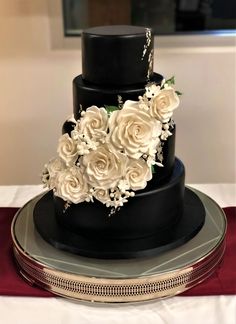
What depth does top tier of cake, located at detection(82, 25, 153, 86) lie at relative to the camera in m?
0.95

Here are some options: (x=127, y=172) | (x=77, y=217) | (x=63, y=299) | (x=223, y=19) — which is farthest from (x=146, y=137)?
(x=223, y=19)

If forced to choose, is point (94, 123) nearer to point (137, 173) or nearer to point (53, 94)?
point (137, 173)

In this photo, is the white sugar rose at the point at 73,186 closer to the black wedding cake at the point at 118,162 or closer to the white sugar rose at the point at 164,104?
the black wedding cake at the point at 118,162

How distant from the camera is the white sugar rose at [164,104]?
0.92 metres

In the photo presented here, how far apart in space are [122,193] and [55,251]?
0.19 m

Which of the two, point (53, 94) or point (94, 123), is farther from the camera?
point (53, 94)

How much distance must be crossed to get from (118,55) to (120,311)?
0.46 metres

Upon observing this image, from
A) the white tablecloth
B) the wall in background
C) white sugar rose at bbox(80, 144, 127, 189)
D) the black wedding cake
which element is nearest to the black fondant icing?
the black wedding cake

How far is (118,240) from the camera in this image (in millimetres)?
987

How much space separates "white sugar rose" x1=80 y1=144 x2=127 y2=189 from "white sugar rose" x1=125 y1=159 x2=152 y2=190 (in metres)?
0.02

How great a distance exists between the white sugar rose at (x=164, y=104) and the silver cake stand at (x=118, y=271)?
0.26m

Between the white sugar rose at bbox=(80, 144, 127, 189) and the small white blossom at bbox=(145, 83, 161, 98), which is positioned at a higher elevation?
the small white blossom at bbox=(145, 83, 161, 98)

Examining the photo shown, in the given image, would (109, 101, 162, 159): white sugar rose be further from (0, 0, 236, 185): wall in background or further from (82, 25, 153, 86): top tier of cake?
(0, 0, 236, 185): wall in background

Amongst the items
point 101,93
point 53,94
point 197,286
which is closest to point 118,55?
point 101,93
